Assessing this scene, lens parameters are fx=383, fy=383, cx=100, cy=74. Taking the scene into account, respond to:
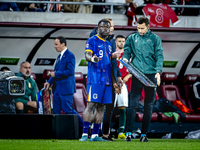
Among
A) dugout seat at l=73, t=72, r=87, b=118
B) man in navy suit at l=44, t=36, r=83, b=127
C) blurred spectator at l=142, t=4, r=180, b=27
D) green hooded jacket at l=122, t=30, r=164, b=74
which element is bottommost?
dugout seat at l=73, t=72, r=87, b=118

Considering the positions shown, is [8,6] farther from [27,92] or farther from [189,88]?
[189,88]

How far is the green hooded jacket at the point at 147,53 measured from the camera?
18.0ft

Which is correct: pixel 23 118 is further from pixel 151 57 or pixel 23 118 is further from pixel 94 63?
pixel 151 57

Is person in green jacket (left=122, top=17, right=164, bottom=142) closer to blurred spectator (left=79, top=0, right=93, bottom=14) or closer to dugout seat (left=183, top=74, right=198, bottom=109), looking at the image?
blurred spectator (left=79, top=0, right=93, bottom=14)

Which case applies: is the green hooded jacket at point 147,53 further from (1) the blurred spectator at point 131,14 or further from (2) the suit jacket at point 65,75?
(1) the blurred spectator at point 131,14

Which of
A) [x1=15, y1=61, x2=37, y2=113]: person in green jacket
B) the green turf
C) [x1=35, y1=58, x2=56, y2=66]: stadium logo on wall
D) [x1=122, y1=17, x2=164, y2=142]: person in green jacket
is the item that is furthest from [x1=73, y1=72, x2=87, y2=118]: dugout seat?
the green turf

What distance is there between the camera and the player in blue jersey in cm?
501

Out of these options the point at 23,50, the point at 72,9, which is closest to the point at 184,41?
the point at 72,9

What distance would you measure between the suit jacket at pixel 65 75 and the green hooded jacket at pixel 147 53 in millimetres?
1146

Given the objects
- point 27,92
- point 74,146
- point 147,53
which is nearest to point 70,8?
point 27,92

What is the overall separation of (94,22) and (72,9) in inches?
27.0

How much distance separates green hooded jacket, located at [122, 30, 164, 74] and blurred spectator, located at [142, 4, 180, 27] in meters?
3.62

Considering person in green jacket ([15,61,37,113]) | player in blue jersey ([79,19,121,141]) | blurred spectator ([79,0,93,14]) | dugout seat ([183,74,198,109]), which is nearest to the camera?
player in blue jersey ([79,19,121,141])

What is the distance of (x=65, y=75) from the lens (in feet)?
20.6
